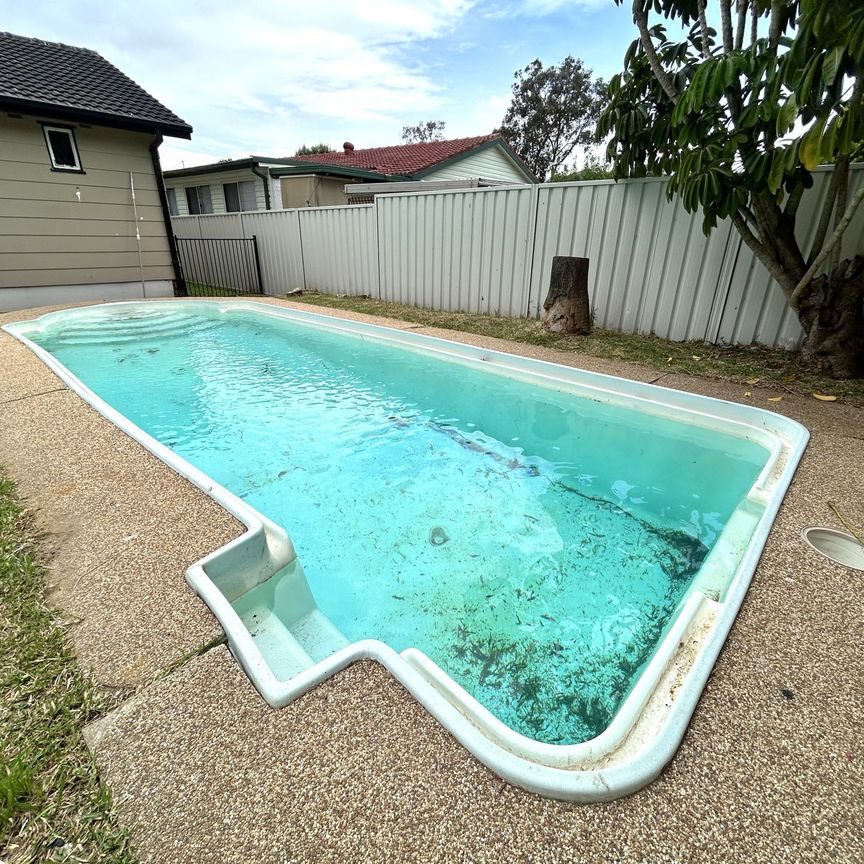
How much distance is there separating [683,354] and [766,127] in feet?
6.34

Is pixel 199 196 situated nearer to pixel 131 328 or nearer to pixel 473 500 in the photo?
pixel 131 328

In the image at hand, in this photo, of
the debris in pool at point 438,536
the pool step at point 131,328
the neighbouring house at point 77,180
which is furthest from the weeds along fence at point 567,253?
the debris in pool at point 438,536

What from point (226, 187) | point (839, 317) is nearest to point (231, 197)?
point (226, 187)

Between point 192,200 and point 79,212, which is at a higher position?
point 192,200

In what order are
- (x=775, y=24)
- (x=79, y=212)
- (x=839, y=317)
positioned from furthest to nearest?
(x=79, y=212) < (x=839, y=317) < (x=775, y=24)

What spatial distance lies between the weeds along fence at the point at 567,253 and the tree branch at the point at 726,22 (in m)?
1.11

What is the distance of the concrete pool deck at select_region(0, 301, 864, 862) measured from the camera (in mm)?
892

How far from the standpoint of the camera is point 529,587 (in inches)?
88.0

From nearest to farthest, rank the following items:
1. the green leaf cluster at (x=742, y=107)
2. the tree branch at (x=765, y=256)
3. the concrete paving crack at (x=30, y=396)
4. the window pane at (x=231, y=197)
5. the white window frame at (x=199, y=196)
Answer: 1. the green leaf cluster at (x=742, y=107)
2. the concrete paving crack at (x=30, y=396)
3. the tree branch at (x=765, y=256)
4. the window pane at (x=231, y=197)
5. the white window frame at (x=199, y=196)

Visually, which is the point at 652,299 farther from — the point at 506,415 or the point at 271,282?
the point at 271,282

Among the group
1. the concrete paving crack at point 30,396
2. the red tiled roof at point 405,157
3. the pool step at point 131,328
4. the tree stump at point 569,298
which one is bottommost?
the pool step at point 131,328

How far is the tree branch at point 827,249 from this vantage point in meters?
3.24

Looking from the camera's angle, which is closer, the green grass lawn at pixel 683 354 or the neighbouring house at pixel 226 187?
the green grass lawn at pixel 683 354

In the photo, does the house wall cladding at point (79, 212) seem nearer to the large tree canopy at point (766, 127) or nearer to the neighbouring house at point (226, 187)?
the neighbouring house at point (226, 187)
